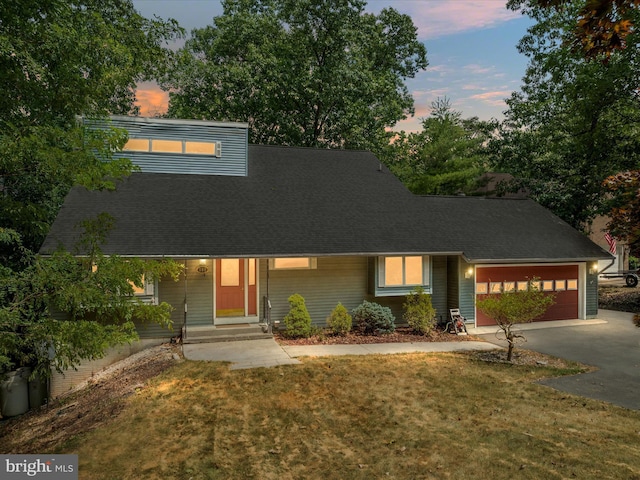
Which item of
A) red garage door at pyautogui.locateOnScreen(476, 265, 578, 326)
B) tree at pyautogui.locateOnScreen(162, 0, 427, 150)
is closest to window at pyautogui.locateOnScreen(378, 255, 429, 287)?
red garage door at pyautogui.locateOnScreen(476, 265, 578, 326)

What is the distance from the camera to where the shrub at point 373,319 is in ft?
43.4

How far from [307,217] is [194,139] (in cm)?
545

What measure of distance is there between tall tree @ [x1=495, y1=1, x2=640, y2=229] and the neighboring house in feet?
17.7

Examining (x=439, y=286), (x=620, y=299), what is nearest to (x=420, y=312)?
(x=439, y=286)

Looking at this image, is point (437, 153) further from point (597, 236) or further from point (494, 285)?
point (597, 236)

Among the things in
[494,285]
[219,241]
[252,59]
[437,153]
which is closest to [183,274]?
[219,241]

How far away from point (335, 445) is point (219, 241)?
749 centimetres

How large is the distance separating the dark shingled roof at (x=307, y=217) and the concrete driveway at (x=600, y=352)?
261cm

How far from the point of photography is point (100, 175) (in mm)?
6570

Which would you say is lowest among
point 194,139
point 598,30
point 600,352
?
point 600,352

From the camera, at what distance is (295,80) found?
2373cm

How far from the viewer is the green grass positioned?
564cm

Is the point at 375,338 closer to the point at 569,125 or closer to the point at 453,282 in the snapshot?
the point at 453,282

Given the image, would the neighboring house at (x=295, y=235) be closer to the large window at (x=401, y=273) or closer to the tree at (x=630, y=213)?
the large window at (x=401, y=273)
